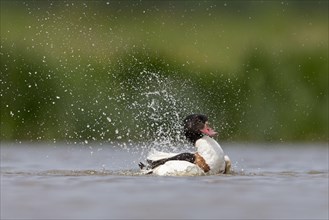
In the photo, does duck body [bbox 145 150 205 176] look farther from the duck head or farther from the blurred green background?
the blurred green background

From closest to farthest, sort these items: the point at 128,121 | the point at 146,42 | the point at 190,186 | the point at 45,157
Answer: the point at 190,186, the point at 45,157, the point at 128,121, the point at 146,42

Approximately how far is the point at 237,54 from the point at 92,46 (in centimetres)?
244

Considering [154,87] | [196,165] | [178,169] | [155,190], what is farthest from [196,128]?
[154,87]

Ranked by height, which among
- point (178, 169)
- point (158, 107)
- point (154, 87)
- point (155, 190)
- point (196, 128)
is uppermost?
point (154, 87)

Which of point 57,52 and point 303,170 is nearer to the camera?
point 303,170

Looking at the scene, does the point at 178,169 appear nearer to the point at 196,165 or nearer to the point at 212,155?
the point at 196,165

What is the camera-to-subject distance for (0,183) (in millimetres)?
13195

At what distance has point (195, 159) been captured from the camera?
14.5m

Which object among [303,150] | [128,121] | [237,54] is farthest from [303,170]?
[237,54]

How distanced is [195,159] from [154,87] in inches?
258

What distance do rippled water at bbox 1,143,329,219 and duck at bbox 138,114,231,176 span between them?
0.23 m

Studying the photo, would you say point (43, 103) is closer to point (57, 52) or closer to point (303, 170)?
point (57, 52)

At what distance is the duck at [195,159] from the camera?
1407 cm

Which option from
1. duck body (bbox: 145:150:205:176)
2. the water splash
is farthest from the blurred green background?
duck body (bbox: 145:150:205:176)
